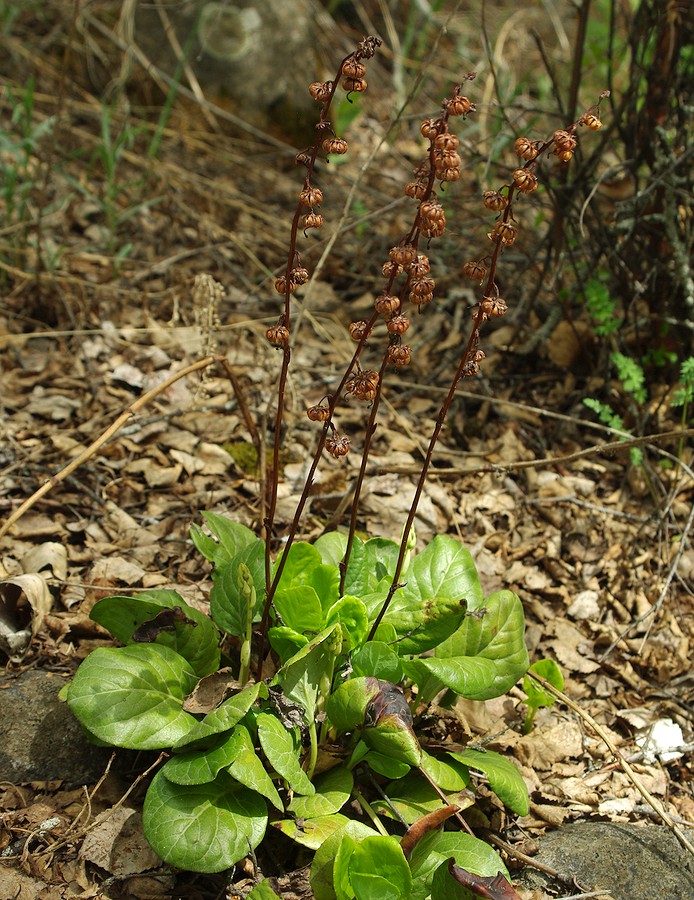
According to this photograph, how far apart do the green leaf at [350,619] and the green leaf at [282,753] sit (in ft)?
1.10

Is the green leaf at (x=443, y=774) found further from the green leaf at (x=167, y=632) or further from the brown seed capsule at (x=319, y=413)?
the brown seed capsule at (x=319, y=413)

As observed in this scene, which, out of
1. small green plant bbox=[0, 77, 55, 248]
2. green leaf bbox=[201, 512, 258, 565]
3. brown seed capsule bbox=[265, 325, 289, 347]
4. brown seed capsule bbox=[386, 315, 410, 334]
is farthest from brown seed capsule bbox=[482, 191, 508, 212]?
small green plant bbox=[0, 77, 55, 248]

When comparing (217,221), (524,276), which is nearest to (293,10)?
(217,221)

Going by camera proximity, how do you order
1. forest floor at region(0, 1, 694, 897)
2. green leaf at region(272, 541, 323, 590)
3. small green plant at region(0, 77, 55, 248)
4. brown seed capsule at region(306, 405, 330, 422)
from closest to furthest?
brown seed capsule at region(306, 405, 330, 422)
green leaf at region(272, 541, 323, 590)
forest floor at region(0, 1, 694, 897)
small green plant at region(0, 77, 55, 248)

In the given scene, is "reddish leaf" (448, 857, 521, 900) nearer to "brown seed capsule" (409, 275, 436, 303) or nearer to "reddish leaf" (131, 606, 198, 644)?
"reddish leaf" (131, 606, 198, 644)

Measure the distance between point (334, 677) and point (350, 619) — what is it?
24 centimetres

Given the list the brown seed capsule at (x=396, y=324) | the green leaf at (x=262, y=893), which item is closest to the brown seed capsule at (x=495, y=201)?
the brown seed capsule at (x=396, y=324)

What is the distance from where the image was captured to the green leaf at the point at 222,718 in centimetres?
229

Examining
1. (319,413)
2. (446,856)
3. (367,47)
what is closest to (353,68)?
(367,47)

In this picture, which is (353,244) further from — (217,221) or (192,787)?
(192,787)

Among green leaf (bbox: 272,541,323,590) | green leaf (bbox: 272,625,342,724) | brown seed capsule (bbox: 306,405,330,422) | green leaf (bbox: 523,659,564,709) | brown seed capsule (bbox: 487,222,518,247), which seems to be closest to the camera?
brown seed capsule (bbox: 487,222,518,247)

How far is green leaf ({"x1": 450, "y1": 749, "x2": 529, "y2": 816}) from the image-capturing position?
8.22 feet

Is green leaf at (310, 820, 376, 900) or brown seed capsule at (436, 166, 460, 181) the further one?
green leaf at (310, 820, 376, 900)

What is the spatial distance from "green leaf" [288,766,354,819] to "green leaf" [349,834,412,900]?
240 millimetres
